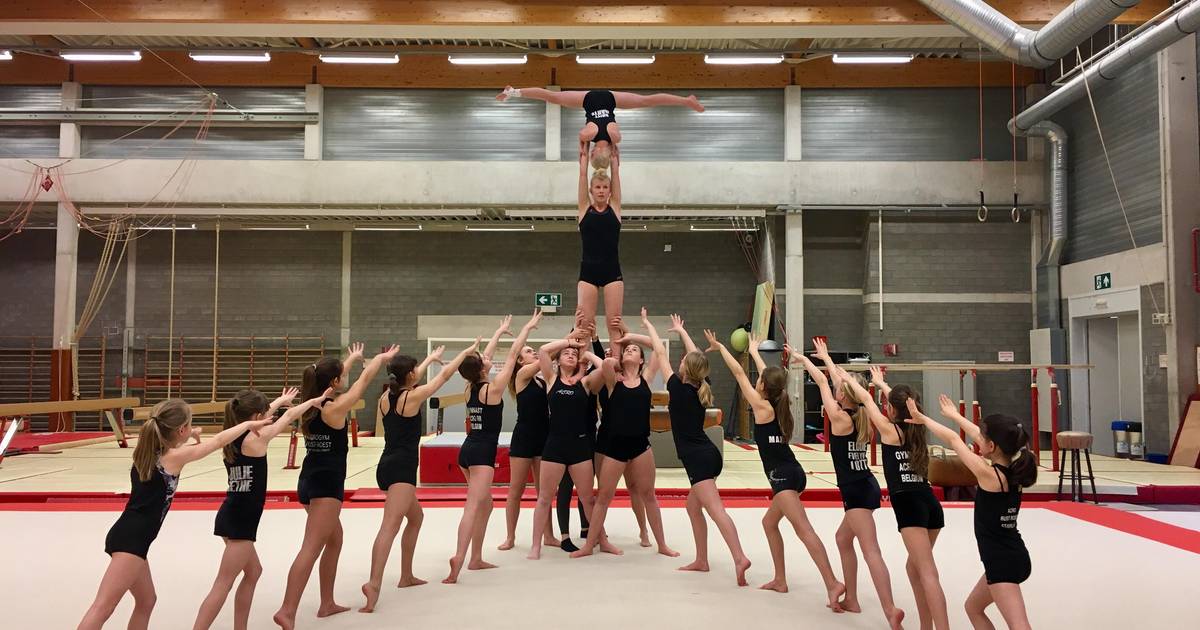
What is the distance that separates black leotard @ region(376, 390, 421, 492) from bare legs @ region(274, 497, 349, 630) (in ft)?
1.32

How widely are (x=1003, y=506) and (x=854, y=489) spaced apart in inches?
32.9

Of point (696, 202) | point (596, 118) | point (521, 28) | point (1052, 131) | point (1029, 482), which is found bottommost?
point (1029, 482)

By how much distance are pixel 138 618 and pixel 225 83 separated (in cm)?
1384

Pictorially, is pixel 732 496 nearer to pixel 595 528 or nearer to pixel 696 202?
pixel 595 528

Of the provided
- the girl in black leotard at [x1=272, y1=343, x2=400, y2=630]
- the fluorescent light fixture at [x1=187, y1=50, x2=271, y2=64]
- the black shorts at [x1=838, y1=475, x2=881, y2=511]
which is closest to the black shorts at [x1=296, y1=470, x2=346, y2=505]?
the girl in black leotard at [x1=272, y1=343, x2=400, y2=630]

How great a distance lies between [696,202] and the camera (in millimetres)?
13828

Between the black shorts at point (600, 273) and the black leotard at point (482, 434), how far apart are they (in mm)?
1069

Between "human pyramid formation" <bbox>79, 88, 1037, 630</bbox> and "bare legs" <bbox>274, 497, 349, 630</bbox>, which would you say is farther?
"bare legs" <bbox>274, 497, 349, 630</bbox>

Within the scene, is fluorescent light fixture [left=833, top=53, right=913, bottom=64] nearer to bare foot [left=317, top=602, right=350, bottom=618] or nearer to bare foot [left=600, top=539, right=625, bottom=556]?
bare foot [left=600, top=539, right=625, bottom=556]

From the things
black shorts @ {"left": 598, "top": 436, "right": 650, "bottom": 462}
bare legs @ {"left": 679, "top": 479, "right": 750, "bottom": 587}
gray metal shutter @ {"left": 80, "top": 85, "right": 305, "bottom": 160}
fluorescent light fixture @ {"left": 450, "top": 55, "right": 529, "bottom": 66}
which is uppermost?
fluorescent light fixture @ {"left": 450, "top": 55, "right": 529, "bottom": 66}

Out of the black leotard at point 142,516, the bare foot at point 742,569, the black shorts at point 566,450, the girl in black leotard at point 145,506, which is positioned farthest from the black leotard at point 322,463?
the bare foot at point 742,569

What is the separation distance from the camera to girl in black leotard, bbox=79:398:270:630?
10.5 feet

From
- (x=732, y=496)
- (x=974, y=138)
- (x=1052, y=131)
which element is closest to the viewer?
(x=732, y=496)

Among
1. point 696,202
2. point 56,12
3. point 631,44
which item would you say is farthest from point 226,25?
point 696,202
